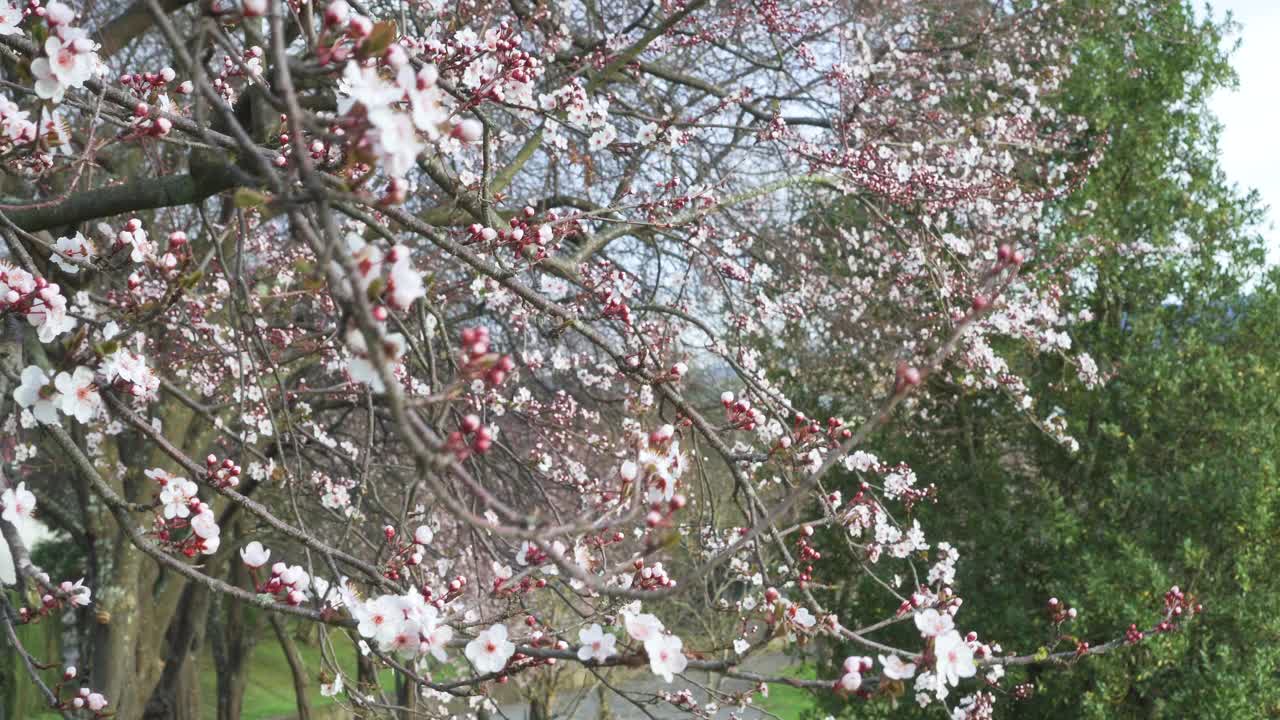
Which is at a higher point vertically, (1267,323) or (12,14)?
(1267,323)

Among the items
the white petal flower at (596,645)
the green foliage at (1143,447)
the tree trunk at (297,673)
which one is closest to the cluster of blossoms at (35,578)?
the white petal flower at (596,645)

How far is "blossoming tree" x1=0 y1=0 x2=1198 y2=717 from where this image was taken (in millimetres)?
1449

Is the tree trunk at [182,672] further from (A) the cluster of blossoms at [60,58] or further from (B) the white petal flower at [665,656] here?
(B) the white petal flower at [665,656]

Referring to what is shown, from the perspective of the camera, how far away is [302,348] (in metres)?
5.83

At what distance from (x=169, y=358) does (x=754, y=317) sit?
358cm

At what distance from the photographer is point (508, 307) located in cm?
701

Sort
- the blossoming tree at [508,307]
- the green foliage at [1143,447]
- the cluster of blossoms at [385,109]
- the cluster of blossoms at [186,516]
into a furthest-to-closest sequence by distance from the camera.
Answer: the green foliage at [1143,447] → the cluster of blossoms at [186,516] → the blossoming tree at [508,307] → the cluster of blossoms at [385,109]

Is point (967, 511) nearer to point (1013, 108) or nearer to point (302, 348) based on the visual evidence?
point (1013, 108)

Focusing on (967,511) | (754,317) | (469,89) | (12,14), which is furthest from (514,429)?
(12,14)

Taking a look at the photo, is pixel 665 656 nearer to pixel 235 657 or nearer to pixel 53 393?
pixel 53 393

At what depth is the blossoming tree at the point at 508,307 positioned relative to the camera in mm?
1449

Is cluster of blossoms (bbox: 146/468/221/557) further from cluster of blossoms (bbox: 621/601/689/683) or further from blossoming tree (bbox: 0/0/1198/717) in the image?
cluster of blossoms (bbox: 621/601/689/683)

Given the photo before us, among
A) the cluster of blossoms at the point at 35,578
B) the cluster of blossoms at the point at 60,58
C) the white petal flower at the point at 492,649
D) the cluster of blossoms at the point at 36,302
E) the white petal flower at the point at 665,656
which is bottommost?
the white petal flower at the point at 665,656

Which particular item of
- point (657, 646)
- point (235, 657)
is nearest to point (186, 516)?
point (657, 646)
